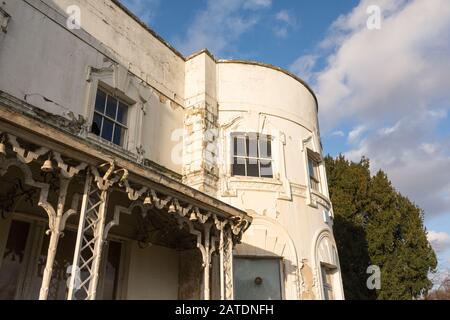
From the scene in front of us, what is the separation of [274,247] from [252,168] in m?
2.56

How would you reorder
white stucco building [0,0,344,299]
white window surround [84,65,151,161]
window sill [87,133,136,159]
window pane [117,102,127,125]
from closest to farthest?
white stucco building [0,0,344,299]
window sill [87,133,136,159]
white window surround [84,65,151,161]
window pane [117,102,127,125]

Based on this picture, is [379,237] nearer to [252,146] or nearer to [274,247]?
[252,146]

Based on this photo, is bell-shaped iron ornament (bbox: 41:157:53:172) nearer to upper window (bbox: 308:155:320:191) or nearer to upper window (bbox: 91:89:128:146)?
upper window (bbox: 91:89:128:146)

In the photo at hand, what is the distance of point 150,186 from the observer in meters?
6.33

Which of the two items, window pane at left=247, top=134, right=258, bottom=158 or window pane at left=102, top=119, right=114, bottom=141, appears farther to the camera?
window pane at left=247, top=134, right=258, bottom=158

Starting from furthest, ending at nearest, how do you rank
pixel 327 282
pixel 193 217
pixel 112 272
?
pixel 327 282 < pixel 112 272 < pixel 193 217

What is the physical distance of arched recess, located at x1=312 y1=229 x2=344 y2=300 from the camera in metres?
10.9

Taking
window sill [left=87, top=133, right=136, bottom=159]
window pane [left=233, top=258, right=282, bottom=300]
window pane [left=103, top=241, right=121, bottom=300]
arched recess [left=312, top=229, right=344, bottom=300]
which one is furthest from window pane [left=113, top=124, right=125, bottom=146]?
arched recess [left=312, top=229, right=344, bottom=300]

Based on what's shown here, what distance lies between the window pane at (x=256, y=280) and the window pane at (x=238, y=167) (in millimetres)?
2652

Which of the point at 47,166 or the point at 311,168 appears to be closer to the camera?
the point at 47,166

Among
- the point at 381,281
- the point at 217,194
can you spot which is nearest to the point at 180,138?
the point at 217,194

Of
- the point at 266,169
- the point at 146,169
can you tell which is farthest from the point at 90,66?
the point at 266,169

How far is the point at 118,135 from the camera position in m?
9.82

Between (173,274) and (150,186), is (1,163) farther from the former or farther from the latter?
(173,274)
